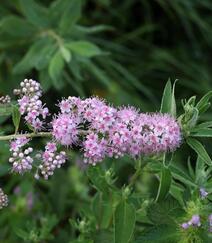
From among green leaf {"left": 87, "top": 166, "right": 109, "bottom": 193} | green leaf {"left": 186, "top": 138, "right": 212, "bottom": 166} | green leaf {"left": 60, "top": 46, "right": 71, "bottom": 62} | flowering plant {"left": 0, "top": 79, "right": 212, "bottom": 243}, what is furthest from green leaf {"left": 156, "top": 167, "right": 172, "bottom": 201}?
green leaf {"left": 60, "top": 46, "right": 71, "bottom": 62}

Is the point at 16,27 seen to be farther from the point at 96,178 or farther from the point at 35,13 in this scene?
the point at 96,178

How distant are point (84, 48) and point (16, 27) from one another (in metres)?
0.45

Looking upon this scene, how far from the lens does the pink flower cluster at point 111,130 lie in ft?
5.06

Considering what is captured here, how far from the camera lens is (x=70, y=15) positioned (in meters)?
2.79

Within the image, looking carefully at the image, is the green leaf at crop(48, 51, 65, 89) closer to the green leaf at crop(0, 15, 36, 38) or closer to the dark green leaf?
the green leaf at crop(0, 15, 36, 38)

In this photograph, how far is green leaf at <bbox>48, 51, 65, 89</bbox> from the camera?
8.48ft

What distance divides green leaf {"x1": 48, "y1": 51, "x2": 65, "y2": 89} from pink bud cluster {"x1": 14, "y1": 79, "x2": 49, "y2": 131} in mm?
907

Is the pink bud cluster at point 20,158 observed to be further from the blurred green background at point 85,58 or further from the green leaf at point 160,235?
the blurred green background at point 85,58

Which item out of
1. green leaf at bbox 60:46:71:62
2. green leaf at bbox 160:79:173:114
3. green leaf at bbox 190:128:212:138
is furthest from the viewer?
green leaf at bbox 60:46:71:62

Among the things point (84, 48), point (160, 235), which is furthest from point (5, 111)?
point (84, 48)

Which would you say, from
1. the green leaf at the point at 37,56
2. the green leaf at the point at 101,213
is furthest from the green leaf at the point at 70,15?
the green leaf at the point at 101,213

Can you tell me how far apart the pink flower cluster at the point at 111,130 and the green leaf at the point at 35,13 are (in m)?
1.38

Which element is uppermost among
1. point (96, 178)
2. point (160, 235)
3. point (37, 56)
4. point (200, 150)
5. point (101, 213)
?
point (37, 56)

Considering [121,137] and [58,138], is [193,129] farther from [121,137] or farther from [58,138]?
[58,138]
